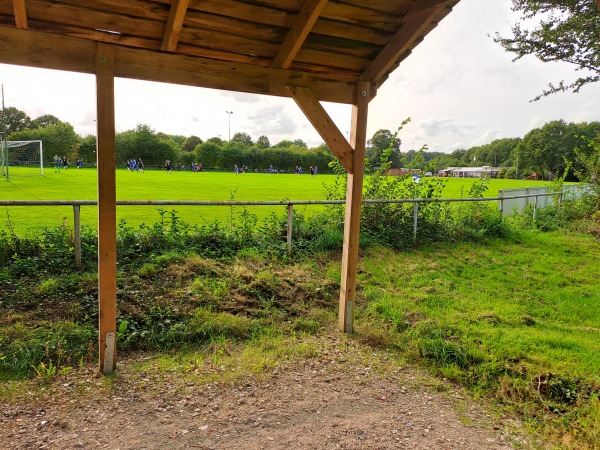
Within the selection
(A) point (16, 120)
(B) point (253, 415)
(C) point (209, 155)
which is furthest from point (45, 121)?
(B) point (253, 415)

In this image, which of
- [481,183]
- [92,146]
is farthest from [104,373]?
[92,146]

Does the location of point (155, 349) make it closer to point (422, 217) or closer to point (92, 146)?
point (422, 217)

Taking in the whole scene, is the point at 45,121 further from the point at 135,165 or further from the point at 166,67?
the point at 166,67

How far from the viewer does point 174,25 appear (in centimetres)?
297

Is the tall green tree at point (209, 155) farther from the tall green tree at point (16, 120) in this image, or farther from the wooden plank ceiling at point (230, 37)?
the wooden plank ceiling at point (230, 37)

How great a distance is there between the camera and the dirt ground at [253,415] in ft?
8.70

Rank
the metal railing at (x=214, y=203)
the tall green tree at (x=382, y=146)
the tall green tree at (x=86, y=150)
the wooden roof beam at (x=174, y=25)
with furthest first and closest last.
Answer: the tall green tree at (x=86, y=150) → the tall green tree at (x=382, y=146) → the metal railing at (x=214, y=203) → the wooden roof beam at (x=174, y=25)

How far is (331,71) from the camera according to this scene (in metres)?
4.07

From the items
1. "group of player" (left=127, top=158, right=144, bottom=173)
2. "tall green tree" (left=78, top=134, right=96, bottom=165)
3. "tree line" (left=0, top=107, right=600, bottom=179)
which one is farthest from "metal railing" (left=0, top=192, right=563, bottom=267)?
"tall green tree" (left=78, top=134, right=96, bottom=165)

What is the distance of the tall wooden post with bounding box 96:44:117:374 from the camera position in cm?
317

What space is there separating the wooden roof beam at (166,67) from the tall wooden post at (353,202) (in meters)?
0.17

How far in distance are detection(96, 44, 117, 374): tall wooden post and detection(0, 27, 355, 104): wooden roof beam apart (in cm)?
9

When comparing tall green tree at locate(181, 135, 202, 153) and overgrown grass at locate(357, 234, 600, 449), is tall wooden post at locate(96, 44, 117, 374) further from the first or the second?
tall green tree at locate(181, 135, 202, 153)

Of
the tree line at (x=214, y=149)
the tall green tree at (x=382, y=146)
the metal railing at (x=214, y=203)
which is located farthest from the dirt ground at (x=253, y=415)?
the tree line at (x=214, y=149)
